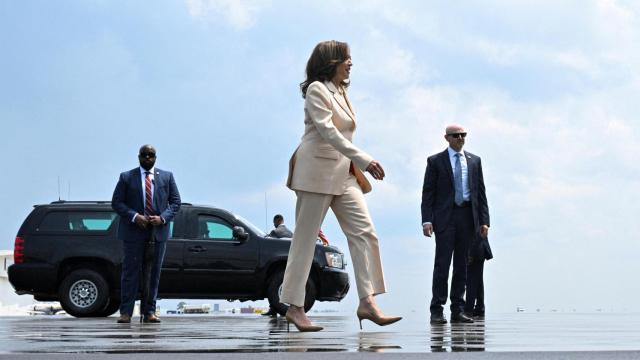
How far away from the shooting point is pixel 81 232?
53.0 ft

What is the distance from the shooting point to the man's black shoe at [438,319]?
10.2 metres

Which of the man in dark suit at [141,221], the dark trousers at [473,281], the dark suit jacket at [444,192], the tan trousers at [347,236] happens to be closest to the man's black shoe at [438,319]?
the dark suit jacket at [444,192]

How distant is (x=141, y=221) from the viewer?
11.1 meters

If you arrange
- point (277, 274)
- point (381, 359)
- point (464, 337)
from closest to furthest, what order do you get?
point (381, 359)
point (464, 337)
point (277, 274)

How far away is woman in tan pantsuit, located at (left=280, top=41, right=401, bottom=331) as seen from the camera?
743 cm

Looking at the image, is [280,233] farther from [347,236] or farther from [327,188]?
[327,188]

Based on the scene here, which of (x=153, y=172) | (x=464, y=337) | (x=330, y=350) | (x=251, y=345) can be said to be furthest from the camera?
(x=153, y=172)

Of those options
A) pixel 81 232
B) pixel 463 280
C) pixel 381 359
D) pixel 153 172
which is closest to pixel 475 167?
pixel 463 280

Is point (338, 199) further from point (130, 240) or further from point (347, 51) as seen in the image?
point (130, 240)

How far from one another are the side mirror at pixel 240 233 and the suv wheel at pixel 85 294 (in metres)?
2.10

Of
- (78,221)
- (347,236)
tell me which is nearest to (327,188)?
(347,236)

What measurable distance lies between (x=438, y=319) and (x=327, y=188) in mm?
3370

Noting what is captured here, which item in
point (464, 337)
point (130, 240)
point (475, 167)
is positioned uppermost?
point (475, 167)

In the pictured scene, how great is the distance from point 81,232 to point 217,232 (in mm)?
2082
